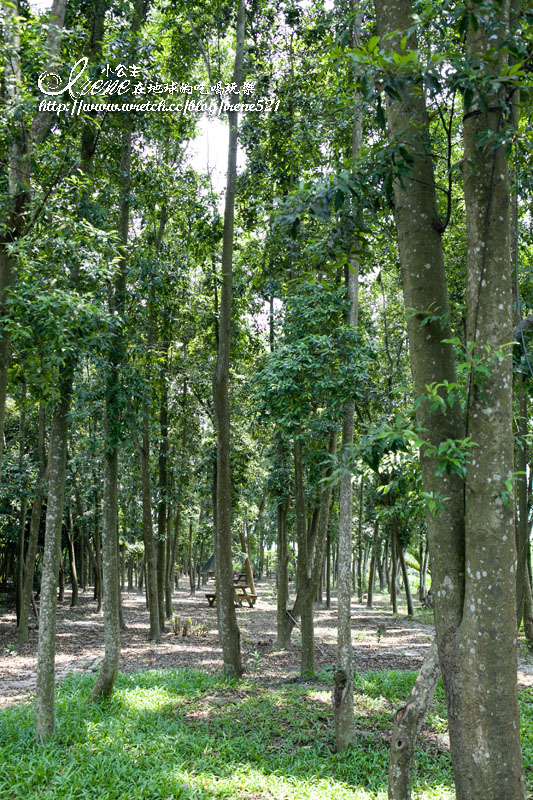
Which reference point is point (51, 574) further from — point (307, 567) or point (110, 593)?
point (307, 567)

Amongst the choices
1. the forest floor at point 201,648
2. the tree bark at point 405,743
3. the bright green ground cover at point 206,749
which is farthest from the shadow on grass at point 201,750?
the forest floor at point 201,648

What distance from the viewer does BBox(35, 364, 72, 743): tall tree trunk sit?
5898 mm

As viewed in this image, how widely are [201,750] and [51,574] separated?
2506 millimetres

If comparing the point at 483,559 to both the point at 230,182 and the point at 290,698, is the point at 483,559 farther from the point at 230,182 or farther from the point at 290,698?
the point at 230,182

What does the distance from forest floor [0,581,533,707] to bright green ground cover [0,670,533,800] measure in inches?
60.9

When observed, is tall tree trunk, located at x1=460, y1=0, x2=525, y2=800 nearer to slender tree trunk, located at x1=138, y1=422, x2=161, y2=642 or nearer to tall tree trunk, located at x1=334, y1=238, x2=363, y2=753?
tall tree trunk, located at x1=334, y1=238, x2=363, y2=753

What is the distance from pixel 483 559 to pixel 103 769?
4778 millimetres

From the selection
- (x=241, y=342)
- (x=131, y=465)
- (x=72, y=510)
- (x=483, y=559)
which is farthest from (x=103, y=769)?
(x=72, y=510)

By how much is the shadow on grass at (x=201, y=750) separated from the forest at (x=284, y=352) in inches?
1.5

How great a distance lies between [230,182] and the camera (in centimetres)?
965

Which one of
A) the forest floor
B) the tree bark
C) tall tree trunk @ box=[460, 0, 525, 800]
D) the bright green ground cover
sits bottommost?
the forest floor

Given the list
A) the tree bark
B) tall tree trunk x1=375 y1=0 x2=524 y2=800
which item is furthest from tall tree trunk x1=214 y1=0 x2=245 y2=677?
tall tree trunk x1=375 y1=0 x2=524 y2=800

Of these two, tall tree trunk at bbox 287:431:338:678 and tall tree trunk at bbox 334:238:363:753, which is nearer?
tall tree trunk at bbox 334:238:363:753

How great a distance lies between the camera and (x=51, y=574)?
19.8ft
